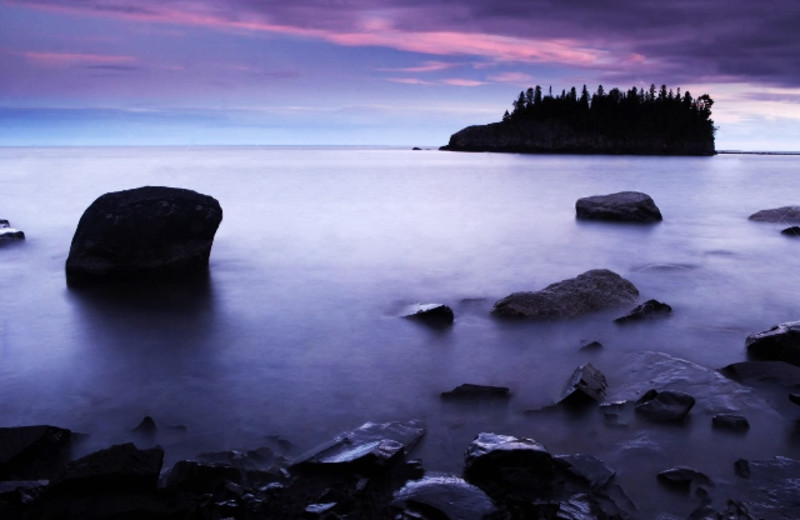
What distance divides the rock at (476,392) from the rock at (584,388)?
546mm

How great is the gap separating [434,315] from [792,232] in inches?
546

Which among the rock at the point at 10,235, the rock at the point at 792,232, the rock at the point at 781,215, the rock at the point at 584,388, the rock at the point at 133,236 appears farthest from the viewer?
the rock at the point at 781,215

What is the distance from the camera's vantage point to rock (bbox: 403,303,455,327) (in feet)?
27.1

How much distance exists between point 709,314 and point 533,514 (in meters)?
6.19

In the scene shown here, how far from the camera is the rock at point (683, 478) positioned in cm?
420

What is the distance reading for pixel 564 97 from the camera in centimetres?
14662

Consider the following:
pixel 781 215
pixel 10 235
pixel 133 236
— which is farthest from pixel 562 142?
pixel 133 236

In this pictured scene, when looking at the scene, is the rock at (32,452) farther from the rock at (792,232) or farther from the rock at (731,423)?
the rock at (792,232)

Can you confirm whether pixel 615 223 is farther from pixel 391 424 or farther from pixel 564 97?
pixel 564 97

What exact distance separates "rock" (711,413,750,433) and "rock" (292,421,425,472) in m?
2.41

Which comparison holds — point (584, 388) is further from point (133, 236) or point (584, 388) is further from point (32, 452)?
point (133, 236)

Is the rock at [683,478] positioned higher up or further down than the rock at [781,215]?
further down

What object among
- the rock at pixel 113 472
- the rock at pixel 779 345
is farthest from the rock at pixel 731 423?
the rock at pixel 113 472

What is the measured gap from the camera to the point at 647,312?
27.5 ft
